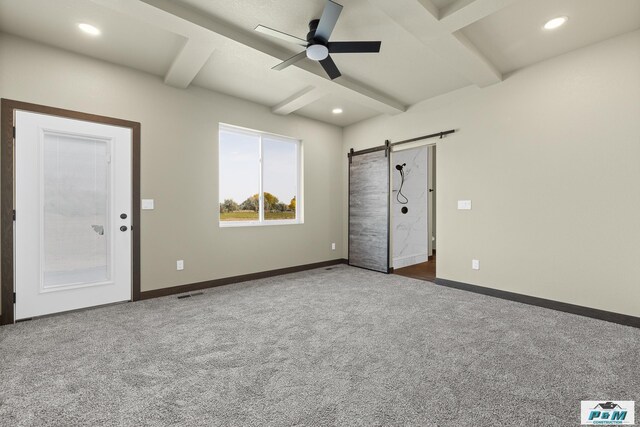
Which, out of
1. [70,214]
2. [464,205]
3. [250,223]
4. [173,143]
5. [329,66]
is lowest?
[250,223]

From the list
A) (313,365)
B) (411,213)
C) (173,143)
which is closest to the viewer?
(313,365)

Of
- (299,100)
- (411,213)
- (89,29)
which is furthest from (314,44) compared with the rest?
(411,213)

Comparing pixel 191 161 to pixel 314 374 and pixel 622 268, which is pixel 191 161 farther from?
pixel 622 268

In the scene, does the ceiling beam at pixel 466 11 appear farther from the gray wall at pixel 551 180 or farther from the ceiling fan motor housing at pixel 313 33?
the gray wall at pixel 551 180

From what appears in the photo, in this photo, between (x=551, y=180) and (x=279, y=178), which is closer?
(x=551, y=180)

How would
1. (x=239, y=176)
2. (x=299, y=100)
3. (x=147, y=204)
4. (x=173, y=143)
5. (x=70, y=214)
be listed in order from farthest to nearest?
(x=239, y=176) < (x=299, y=100) < (x=173, y=143) < (x=147, y=204) < (x=70, y=214)

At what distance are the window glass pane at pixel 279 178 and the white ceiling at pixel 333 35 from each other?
1.23 meters

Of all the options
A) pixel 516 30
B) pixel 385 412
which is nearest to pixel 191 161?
pixel 385 412

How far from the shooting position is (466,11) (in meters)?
2.27

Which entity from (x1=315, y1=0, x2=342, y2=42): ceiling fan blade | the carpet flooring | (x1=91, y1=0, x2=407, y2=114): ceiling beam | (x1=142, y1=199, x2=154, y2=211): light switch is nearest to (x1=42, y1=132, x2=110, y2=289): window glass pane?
(x1=142, y1=199, x2=154, y2=211): light switch

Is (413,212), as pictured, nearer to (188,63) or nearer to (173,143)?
(173,143)

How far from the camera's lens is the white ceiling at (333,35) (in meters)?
2.34

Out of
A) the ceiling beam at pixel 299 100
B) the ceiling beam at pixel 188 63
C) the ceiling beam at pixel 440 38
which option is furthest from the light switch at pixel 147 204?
the ceiling beam at pixel 440 38

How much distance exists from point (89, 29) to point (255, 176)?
257 cm
